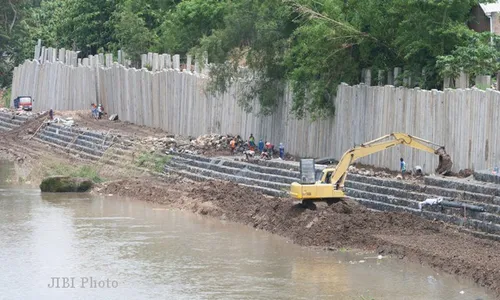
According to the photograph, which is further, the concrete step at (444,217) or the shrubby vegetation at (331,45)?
the shrubby vegetation at (331,45)

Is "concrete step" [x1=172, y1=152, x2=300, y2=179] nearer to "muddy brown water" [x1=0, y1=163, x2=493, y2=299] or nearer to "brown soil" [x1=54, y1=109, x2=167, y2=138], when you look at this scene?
"muddy brown water" [x1=0, y1=163, x2=493, y2=299]

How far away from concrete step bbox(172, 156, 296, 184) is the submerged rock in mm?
3179

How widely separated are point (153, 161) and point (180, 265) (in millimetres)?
14556

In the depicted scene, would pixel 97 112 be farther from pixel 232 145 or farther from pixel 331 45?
pixel 331 45

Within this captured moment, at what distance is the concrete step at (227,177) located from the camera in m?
31.0

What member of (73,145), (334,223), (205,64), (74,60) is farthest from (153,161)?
(74,60)

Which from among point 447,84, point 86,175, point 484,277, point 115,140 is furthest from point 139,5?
point 484,277

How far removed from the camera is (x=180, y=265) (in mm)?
23922

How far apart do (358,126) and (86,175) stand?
34.0ft

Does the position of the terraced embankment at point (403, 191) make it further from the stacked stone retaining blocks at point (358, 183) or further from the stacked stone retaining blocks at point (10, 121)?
the stacked stone retaining blocks at point (10, 121)

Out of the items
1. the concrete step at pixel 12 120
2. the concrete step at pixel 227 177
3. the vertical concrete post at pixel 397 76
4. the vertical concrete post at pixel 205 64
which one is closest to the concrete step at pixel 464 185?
the vertical concrete post at pixel 397 76

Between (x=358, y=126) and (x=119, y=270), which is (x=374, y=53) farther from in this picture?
(x=119, y=270)

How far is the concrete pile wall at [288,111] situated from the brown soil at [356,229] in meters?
2.85

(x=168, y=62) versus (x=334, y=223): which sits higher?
(x=168, y=62)
